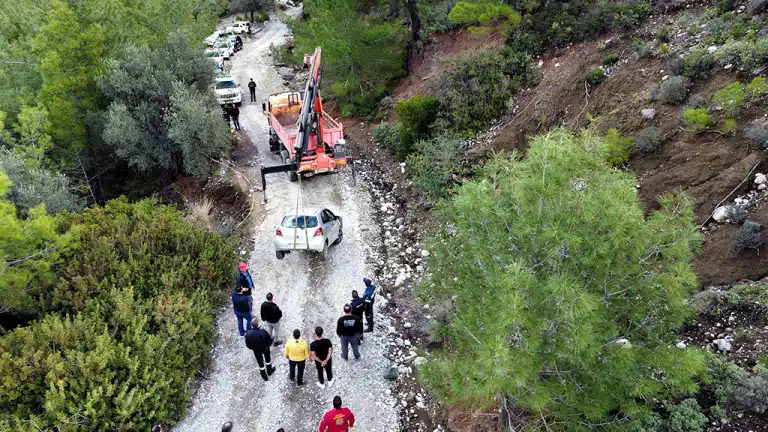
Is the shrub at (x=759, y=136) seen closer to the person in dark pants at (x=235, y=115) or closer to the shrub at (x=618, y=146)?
the shrub at (x=618, y=146)

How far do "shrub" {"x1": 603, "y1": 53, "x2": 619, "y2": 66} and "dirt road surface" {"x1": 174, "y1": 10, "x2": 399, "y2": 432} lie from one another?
9233mm

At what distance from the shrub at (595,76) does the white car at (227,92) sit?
16.9 m

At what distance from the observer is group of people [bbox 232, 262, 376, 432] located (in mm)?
8961

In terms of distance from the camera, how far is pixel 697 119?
11461 millimetres

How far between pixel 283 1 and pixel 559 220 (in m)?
54.8

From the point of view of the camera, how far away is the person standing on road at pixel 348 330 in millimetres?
9516

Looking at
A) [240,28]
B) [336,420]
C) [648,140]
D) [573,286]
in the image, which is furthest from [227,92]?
[573,286]

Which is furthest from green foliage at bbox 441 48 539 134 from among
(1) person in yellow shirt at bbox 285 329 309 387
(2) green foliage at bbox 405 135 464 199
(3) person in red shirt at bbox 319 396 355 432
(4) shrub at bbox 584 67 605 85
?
(3) person in red shirt at bbox 319 396 355 432

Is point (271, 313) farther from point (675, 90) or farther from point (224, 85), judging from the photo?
point (224, 85)

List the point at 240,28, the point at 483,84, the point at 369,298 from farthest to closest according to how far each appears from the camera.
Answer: the point at 240,28
the point at 483,84
the point at 369,298

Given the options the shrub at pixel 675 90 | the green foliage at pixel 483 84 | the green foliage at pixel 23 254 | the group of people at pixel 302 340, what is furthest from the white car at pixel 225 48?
the shrub at pixel 675 90

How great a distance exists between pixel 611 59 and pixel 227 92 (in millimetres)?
18044

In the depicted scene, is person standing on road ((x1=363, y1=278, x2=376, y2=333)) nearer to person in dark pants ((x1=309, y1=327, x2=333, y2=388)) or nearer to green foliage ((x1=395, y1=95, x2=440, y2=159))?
person in dark pants ((x1=309, y1=327, x2=333, y2=388))

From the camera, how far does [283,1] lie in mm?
52562
